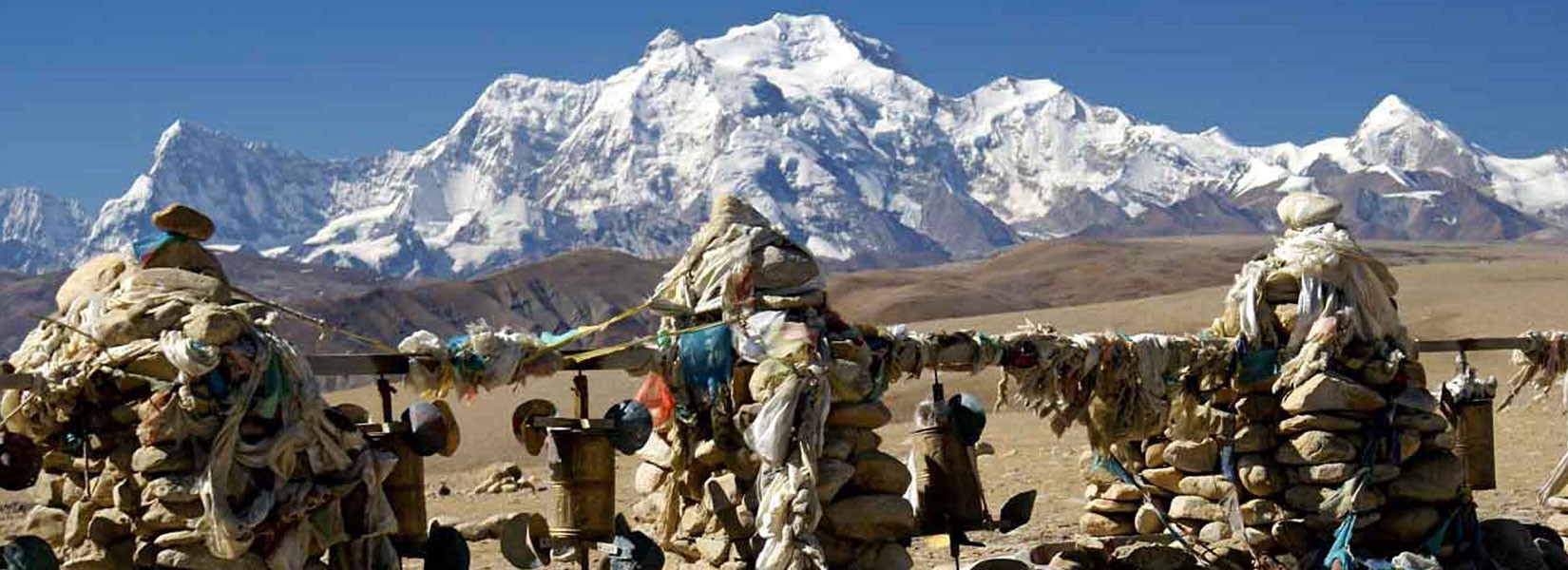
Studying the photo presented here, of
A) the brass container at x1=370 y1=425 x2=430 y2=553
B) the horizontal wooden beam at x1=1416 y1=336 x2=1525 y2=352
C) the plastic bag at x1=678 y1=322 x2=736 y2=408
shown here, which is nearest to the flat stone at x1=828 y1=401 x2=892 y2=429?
the plastic bag at x1=678 y1=322 x2=736 y2=408

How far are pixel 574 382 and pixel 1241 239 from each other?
156773 millimetres

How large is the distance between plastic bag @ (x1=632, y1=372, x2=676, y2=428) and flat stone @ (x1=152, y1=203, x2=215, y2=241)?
7.17ft

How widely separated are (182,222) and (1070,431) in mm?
17207

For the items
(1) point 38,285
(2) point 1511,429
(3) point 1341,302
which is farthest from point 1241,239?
(3) point 1341,302

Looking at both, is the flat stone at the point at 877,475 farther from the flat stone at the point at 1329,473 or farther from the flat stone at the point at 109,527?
the flat stone at the point at 109,527

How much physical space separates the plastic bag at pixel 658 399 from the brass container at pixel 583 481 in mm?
636

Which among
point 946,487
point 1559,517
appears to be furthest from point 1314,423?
point 1559,517

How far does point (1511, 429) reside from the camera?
864 inches

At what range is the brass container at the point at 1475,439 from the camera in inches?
472

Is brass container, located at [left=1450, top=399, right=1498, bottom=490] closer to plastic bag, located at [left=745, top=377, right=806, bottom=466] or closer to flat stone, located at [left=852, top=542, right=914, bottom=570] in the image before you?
flat stone, located at [left=852, top=542, right=914, bottom=570]

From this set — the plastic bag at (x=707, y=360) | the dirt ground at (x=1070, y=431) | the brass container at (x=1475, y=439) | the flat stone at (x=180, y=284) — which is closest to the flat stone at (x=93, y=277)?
the flat stone at (x=180, y=284)

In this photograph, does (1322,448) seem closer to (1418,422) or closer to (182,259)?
(1418,422)

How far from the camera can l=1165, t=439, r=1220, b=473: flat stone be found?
11.0 metres

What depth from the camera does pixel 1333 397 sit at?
10477 mm
